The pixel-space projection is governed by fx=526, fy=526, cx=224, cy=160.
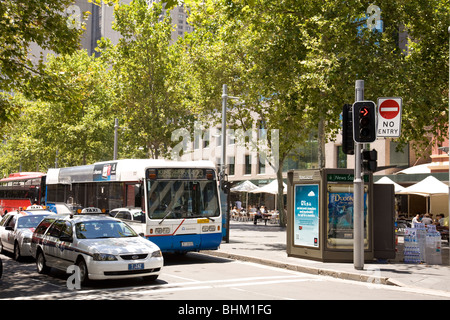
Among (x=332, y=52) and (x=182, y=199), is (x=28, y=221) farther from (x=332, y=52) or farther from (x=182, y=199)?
(x=332, y=52)

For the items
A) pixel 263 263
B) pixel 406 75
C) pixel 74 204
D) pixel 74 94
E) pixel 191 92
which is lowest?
pixel 263 263

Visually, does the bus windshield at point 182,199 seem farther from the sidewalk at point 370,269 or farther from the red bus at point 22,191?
the red bus at point 22,191

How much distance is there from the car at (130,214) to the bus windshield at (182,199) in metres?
0.41

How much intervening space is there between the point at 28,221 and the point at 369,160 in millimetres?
11169

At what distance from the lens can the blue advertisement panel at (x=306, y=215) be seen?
1545 centimetres

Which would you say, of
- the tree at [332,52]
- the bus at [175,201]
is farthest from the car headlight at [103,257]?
the tree at [332,52]

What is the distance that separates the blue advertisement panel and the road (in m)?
1.72

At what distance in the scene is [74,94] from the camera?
1534cm

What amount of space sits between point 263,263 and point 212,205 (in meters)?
2.37

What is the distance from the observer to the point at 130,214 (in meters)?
16.6

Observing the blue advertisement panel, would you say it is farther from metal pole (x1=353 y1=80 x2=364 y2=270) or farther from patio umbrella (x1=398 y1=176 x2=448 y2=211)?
patio umbrella (x1=398 y1=176 x2=448 y2=211)

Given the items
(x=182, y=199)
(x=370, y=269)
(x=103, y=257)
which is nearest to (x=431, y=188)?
(x=370, y=269)
